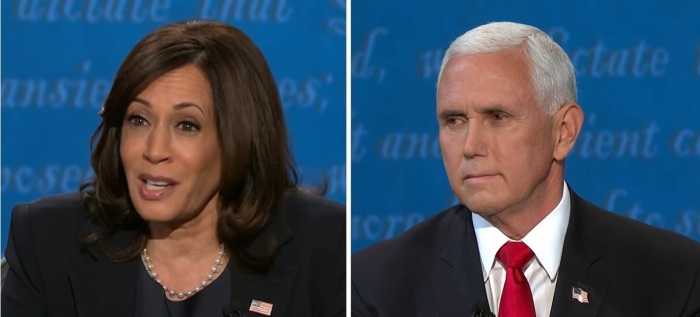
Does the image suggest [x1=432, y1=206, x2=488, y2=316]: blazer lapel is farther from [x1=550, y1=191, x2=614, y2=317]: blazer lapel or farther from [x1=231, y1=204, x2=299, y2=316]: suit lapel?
[x1=231, y1=204, x2=299, y2=316]: suit lapel

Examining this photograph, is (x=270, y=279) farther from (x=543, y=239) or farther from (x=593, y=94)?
(x=593, y=94)

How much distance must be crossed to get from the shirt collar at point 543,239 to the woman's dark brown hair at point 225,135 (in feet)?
1.95

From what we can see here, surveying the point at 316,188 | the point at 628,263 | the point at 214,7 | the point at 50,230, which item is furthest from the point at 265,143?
the point at 628,263

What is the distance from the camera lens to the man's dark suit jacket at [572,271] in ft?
8.57

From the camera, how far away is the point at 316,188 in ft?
9.66

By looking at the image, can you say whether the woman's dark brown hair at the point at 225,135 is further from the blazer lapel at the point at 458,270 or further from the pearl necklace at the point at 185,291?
the blazer lapel at the point at 458,270

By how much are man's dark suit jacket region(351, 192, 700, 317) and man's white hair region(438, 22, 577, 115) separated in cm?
31

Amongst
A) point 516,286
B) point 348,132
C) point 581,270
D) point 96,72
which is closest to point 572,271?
point 581,270

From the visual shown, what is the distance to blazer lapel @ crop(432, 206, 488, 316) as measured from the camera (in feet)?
8.83

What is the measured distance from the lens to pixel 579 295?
2.62 metres

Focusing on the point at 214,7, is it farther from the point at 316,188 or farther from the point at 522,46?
the point at 522,46

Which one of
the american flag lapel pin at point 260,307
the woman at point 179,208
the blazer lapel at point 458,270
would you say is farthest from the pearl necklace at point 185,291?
the blazer lapel at point 458,270

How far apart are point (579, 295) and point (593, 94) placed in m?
0.59

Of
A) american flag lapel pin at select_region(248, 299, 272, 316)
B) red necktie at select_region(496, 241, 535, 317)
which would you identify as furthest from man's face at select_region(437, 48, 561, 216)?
american flag lapel pin at select_region(248, 299, 272, 316)
